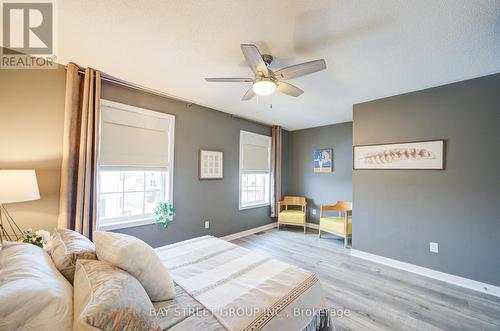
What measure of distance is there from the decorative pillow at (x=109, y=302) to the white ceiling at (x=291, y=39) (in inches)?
71.4

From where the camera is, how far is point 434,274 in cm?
269

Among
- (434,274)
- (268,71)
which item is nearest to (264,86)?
(268,71)

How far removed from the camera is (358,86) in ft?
9.15

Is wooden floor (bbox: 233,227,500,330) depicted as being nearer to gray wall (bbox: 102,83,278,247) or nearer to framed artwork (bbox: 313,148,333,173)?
gray wall (bbox: 102,83,278,247)

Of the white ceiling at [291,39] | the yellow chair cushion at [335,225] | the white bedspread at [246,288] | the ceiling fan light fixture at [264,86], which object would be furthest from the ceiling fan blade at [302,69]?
the yellow chair cushion at [335,225]

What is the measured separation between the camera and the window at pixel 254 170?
449cm

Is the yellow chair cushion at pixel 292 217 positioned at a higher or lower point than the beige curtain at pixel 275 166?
lower

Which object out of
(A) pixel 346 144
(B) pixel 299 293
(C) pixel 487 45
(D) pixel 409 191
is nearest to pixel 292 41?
(C) pixel 487 45

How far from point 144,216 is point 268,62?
2.74 metres

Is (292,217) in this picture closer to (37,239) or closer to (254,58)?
(254,58)

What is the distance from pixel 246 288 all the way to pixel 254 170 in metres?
3.44

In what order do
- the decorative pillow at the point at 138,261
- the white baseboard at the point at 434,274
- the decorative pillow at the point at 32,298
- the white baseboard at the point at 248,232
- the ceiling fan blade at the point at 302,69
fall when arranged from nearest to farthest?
the decorative pillow at the point at 32,298
the decorative pillow at the point at 138,261
the ceiling fan blade at the point at 302,69
the white baseboard at the point at 434,274
the white baseboard at the point at 248,232

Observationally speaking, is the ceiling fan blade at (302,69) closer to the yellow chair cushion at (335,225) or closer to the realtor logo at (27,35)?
the realtor logo at (27,35)

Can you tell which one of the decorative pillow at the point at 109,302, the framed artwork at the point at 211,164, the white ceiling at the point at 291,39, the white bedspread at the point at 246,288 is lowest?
the white bedspread at the point at 246,288
